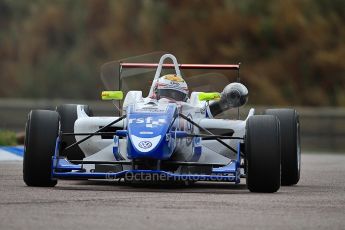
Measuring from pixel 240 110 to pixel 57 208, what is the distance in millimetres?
5623

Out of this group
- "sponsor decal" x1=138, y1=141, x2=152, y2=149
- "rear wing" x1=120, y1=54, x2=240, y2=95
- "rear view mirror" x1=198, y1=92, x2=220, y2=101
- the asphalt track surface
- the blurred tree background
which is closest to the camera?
the asphalt track surface

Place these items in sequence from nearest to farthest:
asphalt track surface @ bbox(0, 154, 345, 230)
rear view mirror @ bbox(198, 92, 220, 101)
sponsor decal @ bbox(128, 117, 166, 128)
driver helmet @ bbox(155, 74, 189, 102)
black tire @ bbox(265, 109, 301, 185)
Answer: asphalt track surface @ bbox(0, 154, 345, 230), sponsor decal @ bbox(128, 117, 166, 128), driver helmet @ bbox(155, 74, 189, 102), rear view mirror @ bbox(198, 92, 220, 101), black tire @ bbox(265, 109, 301, 185)

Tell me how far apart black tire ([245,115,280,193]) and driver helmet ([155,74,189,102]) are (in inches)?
68.7

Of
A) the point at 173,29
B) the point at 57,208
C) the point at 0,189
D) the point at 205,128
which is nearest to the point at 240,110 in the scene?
the point at 205,128

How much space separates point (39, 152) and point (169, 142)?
1.53 metres

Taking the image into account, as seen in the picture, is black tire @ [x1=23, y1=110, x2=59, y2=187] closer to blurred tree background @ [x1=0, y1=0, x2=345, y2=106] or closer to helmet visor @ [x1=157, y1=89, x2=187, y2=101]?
helmet visor @ [x1=157, y1=89, x2=187, y2=101]

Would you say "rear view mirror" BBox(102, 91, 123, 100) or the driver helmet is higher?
the driver helmet

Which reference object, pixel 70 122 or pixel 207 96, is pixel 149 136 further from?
pixel 70 122

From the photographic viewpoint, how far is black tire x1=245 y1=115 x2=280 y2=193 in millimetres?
14148

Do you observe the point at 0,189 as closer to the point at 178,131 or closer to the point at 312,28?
→ the point at 178,131

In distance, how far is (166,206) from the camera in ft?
39.5

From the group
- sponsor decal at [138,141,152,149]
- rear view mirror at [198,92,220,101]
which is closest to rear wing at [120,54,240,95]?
rear view mirror at [198,92,220,101]

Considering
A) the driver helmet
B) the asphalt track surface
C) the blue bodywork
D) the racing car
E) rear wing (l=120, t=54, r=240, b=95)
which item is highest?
rear wing (l=120, t=54, r=240, b=95)

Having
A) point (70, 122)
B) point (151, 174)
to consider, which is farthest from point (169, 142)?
point (70, 122)
